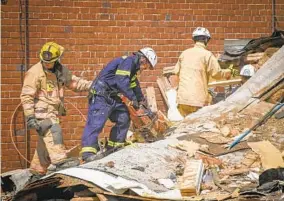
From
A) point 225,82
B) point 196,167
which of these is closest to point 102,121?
point 225,82

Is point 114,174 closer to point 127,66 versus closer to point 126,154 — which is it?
point 126,154

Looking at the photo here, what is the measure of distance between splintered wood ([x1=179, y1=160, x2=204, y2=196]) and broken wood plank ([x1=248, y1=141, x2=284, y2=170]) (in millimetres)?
726

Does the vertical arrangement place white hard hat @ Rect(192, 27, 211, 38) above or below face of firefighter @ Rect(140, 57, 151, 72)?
above

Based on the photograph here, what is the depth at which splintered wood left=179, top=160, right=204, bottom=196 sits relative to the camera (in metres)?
6.35

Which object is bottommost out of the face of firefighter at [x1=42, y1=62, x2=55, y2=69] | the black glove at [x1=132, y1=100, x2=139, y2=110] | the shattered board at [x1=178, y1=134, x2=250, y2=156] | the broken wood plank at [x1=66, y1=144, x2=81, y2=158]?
A: the broken wood plank at [x1=66, y1=144, x2=81, y2=158]

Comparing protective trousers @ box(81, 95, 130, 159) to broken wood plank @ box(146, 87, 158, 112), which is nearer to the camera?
protective trousers @ box(81, 95, 130, 159)

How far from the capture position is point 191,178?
6.56 m

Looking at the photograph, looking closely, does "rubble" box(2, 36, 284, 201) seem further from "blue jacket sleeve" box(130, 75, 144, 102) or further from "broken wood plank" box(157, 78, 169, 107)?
"broken wood plank" box(157, 78, 169, 107)

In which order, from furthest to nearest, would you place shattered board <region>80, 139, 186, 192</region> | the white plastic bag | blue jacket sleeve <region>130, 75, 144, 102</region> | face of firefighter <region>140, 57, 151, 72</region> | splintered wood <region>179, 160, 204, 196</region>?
1. the white plastic bag
2. blue jacket sleeve <region>130, 75, 144, 102</region>
3. face of firefighter <region>140, 57, 151, 72</region>
4. shattered board <region>80, 139, 186, 192</region>
5. splintered wood <region>179, 160, 204, 196</region>

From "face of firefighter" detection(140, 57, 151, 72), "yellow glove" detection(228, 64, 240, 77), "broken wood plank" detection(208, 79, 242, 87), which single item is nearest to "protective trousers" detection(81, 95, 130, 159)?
"face of firefighter" detection(140, 57, 151, 72)

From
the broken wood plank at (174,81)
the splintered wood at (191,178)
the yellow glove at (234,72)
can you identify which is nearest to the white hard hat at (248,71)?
the yellow glove at (234,72)

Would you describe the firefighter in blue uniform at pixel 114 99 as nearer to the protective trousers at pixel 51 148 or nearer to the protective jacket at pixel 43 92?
the protective trousers at pixel 51 148

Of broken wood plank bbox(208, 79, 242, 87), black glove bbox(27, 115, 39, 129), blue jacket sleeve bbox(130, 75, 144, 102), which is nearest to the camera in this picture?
black glove bbox(27, 115, 39, 129)

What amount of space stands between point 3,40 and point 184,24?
10.1ft
